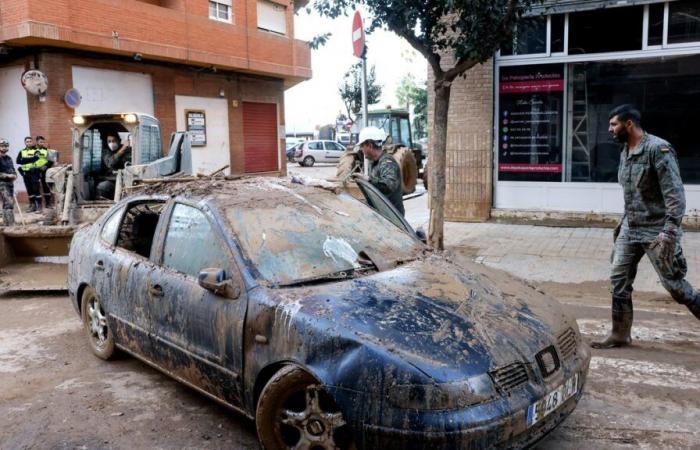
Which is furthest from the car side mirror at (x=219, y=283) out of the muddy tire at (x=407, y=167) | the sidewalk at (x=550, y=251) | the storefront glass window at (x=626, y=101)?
the storefront glass window at (x=626, y=101)

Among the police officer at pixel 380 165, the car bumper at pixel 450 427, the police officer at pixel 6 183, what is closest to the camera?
the car bumper at pixel 450 427

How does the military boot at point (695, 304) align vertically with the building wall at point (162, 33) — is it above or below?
below

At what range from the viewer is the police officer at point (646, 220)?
15.2ft

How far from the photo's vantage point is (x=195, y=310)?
146 inches

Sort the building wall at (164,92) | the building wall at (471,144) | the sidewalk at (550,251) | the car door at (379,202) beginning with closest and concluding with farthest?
1. the car door at (379,202)
2. the sidewalk at (550,251)
3. the building wall at (471,144)
4. the building wall at (164,92)

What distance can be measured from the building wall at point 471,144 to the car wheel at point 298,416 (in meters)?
8.80

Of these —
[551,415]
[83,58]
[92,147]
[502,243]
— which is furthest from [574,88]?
[83,58]

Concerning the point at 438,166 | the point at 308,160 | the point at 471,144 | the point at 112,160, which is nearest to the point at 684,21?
the point at 471,144

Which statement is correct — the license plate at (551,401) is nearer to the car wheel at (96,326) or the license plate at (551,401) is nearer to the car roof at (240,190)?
the car roof at (240,190)

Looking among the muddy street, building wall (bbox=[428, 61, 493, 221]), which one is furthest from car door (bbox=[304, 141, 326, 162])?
the muddy street

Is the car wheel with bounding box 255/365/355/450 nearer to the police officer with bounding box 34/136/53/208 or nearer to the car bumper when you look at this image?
the car bumper

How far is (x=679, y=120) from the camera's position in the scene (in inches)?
403

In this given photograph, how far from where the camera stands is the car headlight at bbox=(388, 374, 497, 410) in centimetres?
265

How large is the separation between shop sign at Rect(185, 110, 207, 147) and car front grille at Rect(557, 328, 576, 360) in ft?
59.9
